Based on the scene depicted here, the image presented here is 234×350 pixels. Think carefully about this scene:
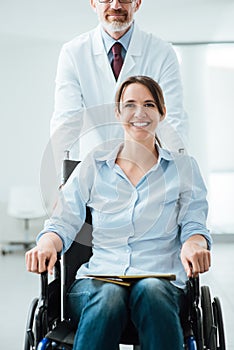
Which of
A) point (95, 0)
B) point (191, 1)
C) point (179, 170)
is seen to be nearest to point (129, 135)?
point (179, 170)

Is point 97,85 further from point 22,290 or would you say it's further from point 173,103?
point 22,290

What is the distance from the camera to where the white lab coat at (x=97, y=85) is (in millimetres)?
2150

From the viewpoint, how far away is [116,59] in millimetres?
2445

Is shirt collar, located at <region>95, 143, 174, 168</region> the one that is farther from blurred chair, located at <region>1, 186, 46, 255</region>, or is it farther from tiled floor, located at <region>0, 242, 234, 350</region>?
blurred chair, located at <region>1, 186, 46, 255</region>

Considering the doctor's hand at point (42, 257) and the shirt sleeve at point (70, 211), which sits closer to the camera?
the doctor's hand at point (42, 257)

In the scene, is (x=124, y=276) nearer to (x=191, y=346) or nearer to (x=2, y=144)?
(x=191, y=346)

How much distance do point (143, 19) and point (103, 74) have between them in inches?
157

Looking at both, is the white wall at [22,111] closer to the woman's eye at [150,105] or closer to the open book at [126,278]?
the woman's eye at [150,105]

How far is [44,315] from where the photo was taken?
155 cm

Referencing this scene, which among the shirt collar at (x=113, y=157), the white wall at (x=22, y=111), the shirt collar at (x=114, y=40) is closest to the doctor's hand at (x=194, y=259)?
the shirt collar at (x=113, y=157)

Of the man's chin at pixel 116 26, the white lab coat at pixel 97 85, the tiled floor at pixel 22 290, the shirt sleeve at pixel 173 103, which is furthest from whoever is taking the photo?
the tiled floor at pixel 22 290

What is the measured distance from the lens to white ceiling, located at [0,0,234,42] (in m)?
5.78

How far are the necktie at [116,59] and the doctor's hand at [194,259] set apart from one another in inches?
39.8

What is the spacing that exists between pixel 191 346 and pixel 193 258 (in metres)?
0.21
